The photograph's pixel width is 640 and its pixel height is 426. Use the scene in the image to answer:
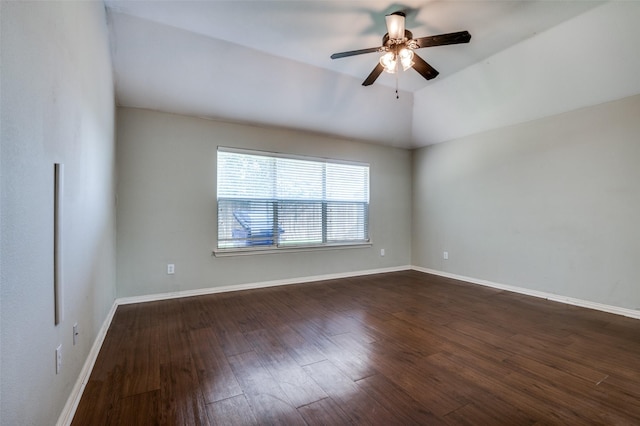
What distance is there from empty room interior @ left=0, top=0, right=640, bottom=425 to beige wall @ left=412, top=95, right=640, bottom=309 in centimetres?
3

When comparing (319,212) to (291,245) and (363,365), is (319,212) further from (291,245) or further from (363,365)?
(363,365)

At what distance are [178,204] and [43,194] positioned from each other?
257cm

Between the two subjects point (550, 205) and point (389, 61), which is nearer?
point (389, 61)

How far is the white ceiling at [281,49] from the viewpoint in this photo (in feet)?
8.23

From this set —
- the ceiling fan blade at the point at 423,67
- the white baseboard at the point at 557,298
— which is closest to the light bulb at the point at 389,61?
the ceiling fan blade at the point at 423,67

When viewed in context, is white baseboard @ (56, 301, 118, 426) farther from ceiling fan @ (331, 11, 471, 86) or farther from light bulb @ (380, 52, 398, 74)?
light bulb @ (380, 52, 398, 74)

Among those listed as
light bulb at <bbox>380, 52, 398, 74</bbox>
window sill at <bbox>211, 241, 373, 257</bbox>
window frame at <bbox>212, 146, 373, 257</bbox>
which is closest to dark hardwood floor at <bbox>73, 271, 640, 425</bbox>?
window sill at <bbox>211, 241, 373, 257</bbox>

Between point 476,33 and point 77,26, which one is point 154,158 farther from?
point 476,33

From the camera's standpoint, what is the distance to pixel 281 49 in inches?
124

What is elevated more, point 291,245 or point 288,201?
point 288,201

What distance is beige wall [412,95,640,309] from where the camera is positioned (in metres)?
3.19

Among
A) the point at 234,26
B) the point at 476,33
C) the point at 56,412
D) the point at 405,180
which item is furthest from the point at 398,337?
the point at 405,180

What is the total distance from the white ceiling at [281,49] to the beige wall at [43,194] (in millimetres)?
736

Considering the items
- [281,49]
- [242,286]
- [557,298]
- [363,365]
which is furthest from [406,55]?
[557,298]
